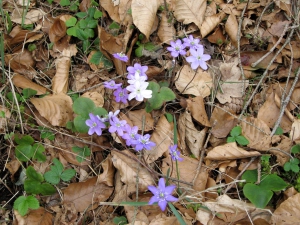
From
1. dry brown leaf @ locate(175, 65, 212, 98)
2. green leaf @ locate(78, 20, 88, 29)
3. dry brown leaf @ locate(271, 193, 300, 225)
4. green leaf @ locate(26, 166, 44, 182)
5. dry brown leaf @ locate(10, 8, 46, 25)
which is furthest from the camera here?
dry brown leaf @ locate(10, 8, 46, 25)

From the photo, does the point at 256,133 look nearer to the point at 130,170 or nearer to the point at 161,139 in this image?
the point at 161,139

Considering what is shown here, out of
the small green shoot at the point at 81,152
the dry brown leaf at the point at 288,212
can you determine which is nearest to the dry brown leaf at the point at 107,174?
the small green shoot at the point at 81,152

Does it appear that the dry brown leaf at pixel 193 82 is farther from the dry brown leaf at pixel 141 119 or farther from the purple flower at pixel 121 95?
the purple flower at pixel 121 95

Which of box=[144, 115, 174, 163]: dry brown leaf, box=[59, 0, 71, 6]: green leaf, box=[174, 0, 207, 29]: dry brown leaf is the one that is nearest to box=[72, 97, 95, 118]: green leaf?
box=[144, 115, 174, 163]: dry brown leaf

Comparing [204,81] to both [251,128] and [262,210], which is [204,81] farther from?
[262,210]

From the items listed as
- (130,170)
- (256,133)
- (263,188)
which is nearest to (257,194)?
(263,188)

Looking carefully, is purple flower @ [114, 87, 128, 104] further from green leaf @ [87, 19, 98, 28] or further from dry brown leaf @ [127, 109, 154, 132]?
green leaf @ [87, 19, 98, 28]
